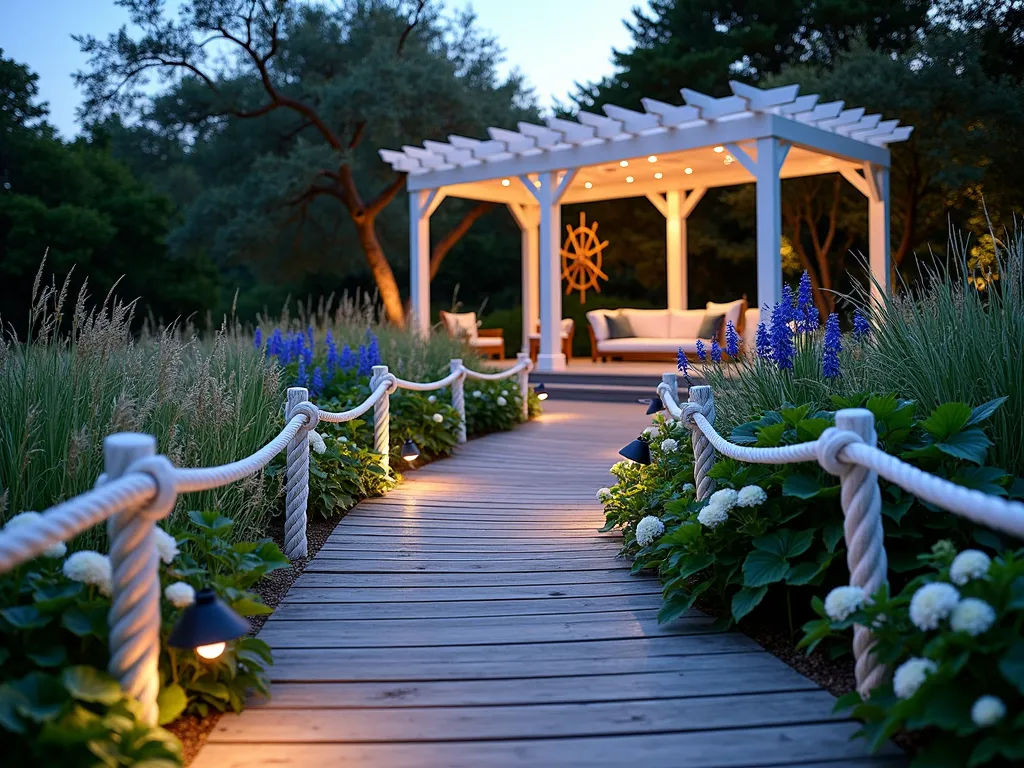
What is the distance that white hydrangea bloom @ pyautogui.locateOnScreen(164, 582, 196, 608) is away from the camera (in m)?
2.00

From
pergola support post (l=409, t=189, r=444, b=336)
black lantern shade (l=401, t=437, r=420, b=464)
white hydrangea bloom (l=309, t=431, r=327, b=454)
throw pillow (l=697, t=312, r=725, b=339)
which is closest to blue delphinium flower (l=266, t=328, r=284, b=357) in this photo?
black lantern shade (l=401, t=437, r=420, b=464)

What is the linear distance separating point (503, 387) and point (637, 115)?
4.08 m

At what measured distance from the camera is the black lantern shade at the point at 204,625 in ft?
6.21

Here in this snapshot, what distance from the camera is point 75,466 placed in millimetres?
2746

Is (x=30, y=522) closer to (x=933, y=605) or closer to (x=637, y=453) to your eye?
(x=933, y=605)

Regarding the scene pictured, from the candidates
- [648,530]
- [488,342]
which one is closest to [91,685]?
[648,530]

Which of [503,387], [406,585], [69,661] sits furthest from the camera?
[503,387]

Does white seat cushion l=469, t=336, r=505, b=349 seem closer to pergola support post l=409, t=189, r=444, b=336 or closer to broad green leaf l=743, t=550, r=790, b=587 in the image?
pergola support post l=409, t=189, r=444, b=336

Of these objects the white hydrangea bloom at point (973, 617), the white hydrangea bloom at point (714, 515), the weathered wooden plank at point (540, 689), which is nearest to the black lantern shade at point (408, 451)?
the white hydrangea bloom at point (714, 515)

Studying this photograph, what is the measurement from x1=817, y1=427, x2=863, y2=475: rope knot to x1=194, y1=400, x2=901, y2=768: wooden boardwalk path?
0.56m

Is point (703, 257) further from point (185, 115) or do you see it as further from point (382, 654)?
point (382, 654)

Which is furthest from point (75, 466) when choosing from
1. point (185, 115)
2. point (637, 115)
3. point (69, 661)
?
point (185, 115)

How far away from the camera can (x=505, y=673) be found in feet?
7.95

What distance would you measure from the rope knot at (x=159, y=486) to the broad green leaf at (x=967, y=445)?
183cm
